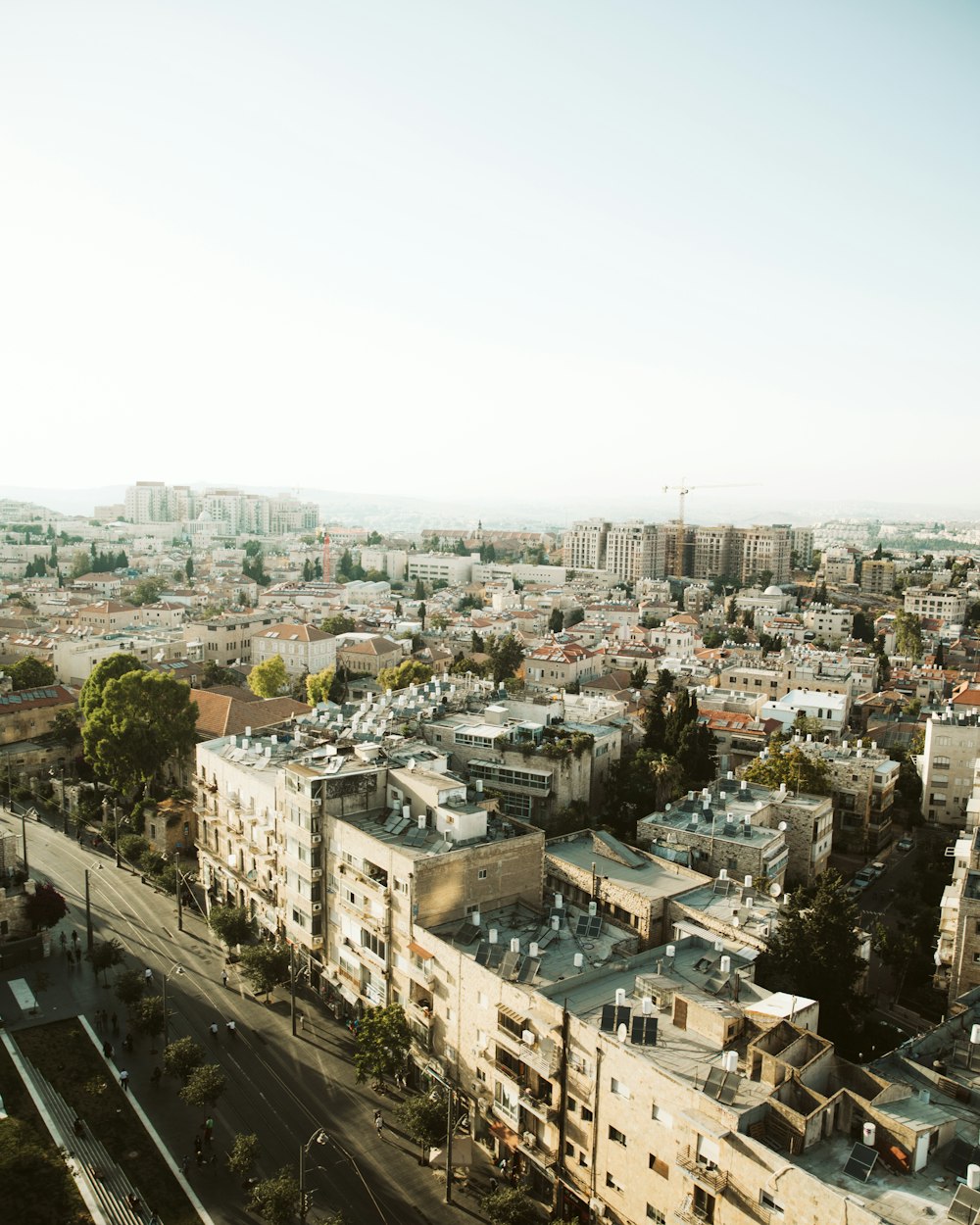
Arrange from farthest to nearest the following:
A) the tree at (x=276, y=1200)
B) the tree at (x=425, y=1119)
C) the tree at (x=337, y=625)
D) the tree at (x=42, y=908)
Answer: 1. the tree at (x=337, y=625)
2. the tree at (x=42, y=908)
3. the tree at (x=425, y=1119)
4. the tree at (x=276, y=1200)

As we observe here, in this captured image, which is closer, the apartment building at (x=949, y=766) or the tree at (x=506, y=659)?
the apartment building at (x=949, y=766)

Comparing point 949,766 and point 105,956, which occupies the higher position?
point 949,766

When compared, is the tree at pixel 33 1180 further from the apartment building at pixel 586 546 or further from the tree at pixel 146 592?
the apartment building at pixel 586 546

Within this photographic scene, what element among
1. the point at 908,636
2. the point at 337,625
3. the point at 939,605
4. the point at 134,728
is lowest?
the point at 337,625

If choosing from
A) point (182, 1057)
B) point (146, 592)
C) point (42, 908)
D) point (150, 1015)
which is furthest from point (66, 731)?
point (146, 592)

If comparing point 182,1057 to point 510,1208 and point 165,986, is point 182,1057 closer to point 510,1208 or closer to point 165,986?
point 165,986

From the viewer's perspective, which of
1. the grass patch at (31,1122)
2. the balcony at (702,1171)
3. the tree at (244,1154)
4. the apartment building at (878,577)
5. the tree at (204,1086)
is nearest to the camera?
the balcony at (702,1171)

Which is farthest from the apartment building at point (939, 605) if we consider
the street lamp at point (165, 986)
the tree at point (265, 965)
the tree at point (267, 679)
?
the street lamp at point (165, 986)

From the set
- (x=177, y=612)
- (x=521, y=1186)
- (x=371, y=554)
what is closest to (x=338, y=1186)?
(x=521, y=1186)
